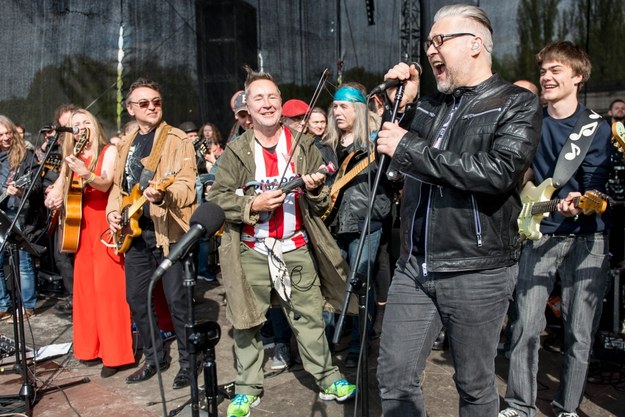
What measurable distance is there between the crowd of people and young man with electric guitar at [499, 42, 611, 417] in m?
0.01

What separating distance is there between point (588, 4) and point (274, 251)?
556cm

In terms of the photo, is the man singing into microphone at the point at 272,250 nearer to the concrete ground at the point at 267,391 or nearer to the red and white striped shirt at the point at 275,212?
the red and white striped shirt at the point at 275,212

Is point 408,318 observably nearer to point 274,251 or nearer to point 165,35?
point 274,251

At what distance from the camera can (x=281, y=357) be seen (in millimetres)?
4598

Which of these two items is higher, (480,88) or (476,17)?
(476,17)

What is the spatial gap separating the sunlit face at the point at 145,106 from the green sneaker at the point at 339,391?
2253 millimetres

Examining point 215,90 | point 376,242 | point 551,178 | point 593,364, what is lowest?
point 593,364

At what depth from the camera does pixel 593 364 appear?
4.43 meters

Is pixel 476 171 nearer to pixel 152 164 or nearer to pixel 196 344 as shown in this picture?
pixel 196 344

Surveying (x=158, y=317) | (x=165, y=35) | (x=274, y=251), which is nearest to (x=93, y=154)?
(x=158, y=317)

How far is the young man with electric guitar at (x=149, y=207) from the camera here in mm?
4273

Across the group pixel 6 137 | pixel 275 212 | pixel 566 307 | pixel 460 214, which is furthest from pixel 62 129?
pixel 566 307

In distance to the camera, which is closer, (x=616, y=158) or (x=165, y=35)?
(x=616, y=158)

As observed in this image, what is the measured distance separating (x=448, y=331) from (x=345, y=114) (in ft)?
7.95
